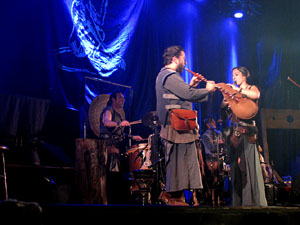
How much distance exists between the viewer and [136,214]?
2.51m

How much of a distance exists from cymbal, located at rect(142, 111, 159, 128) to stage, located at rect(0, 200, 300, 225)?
4032 millimetres

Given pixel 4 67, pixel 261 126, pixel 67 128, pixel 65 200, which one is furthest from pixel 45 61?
pixel 261 126

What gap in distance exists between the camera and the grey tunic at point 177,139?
528 cm

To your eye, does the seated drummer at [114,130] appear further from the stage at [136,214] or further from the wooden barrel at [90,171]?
the stage at [136,214]

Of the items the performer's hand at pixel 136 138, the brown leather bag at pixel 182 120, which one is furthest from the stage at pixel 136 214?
the performer's hand at pixel 136 138

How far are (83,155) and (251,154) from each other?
2973 millimetres

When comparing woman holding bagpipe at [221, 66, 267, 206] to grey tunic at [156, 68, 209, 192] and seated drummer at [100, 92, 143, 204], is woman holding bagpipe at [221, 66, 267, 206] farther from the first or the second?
seated drummer at [100, 92, 143, 204]

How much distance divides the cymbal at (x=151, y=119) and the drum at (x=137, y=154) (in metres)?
0.40

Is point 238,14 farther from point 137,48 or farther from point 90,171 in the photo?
point 90,171

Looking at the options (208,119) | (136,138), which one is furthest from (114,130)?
(208,119)

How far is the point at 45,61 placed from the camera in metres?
6.07

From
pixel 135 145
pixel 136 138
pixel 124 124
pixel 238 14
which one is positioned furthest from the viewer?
pixel 238 14

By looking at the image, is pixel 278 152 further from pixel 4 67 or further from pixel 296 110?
pixel 4 67

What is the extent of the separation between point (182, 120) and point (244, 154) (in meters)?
1.49
